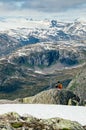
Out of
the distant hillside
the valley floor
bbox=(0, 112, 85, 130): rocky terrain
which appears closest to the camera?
bbox=(0, 112, 85, 130): rocky terrain

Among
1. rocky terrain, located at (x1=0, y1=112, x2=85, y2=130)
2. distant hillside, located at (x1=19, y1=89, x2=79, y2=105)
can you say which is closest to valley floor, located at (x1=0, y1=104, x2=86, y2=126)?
rocky terrain, located at (x1=0, y1=112, x2=85, y2=130)

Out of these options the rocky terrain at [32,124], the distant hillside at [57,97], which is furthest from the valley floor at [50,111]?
the distant hillside at [57,97]

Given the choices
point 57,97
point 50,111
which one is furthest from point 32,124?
point 57,97

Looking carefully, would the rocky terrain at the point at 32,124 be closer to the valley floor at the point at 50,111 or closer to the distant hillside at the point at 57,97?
the valley floor at the point at 50,111

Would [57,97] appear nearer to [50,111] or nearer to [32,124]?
[50,111]

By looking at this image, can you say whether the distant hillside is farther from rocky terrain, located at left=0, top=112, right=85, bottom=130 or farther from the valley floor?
rocky terrain, located at left=0, top=112, right=85, bottom=130

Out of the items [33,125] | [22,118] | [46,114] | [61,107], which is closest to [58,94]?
[61,107]

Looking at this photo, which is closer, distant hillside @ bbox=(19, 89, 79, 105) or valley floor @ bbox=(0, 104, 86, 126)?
valley floor @ bbox=(0, 104, 86, 126)

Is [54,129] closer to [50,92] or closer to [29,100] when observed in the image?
[50,92]
